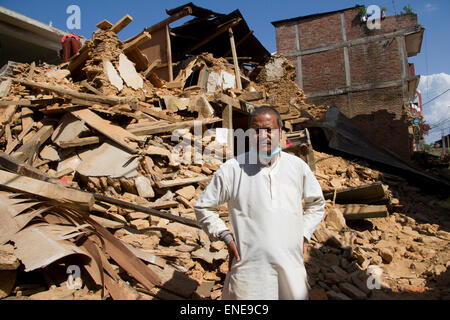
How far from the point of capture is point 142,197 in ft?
16.5

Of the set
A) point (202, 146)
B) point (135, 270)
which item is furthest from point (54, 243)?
point (202, 146)

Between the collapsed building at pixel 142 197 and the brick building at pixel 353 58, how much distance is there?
864 centimetres

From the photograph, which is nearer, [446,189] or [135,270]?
[135,270]

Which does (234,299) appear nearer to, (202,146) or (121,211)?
(121,211)

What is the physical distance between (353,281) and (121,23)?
8.86 meters

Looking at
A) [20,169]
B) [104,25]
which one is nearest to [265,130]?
[20,169]

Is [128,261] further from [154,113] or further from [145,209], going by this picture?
[154,113]

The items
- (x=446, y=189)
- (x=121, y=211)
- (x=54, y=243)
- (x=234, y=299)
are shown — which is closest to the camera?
(x=234, y=299)

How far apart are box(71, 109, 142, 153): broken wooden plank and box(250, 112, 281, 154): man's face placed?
389 cm

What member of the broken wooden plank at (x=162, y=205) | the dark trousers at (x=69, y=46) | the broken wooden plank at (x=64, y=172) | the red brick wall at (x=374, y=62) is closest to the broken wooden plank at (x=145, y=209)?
the broken wooden plank at (x=162, y=205)

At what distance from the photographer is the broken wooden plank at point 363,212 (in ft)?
18.8

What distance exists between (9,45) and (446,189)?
1881 cm

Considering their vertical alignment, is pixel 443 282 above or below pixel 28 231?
below

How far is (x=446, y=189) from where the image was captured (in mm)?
8406
